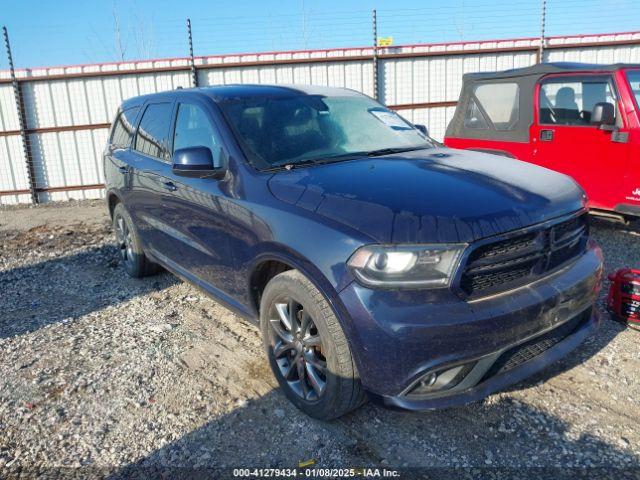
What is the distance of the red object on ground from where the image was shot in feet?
12.2

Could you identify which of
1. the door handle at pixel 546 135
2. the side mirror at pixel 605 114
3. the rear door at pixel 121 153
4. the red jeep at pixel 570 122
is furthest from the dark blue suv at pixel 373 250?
the door handle at pixel 546 135

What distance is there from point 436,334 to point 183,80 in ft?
32.8

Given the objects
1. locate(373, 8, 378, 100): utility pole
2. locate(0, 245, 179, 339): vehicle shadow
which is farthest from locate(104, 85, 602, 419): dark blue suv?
locate(373, 8, 378, 100): utility pole

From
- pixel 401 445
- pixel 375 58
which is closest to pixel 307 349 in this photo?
pixel 401 445

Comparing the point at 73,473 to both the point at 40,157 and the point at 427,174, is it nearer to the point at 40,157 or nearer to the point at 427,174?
the point at 427,174

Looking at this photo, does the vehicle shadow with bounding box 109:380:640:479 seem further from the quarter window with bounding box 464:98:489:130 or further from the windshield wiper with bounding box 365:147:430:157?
the quarter window with bounding box 464:98:489:130

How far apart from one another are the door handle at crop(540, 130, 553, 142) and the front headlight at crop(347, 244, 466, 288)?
448 centimetres

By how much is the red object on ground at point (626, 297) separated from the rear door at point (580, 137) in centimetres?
208

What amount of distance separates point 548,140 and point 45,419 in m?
5.74

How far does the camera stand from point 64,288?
5.32 meters

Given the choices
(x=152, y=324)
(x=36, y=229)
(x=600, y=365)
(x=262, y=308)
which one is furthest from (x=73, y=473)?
(x=36, y=229)

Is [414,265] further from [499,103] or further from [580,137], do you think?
[499,103]

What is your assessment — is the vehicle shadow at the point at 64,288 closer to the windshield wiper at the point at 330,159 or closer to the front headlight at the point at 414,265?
the windshield wiper at the point at 330,159

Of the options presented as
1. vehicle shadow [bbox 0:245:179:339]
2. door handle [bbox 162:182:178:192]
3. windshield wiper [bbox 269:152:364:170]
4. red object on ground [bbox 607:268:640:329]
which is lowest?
vehicle shadow [bbox 0:245:179:339]
